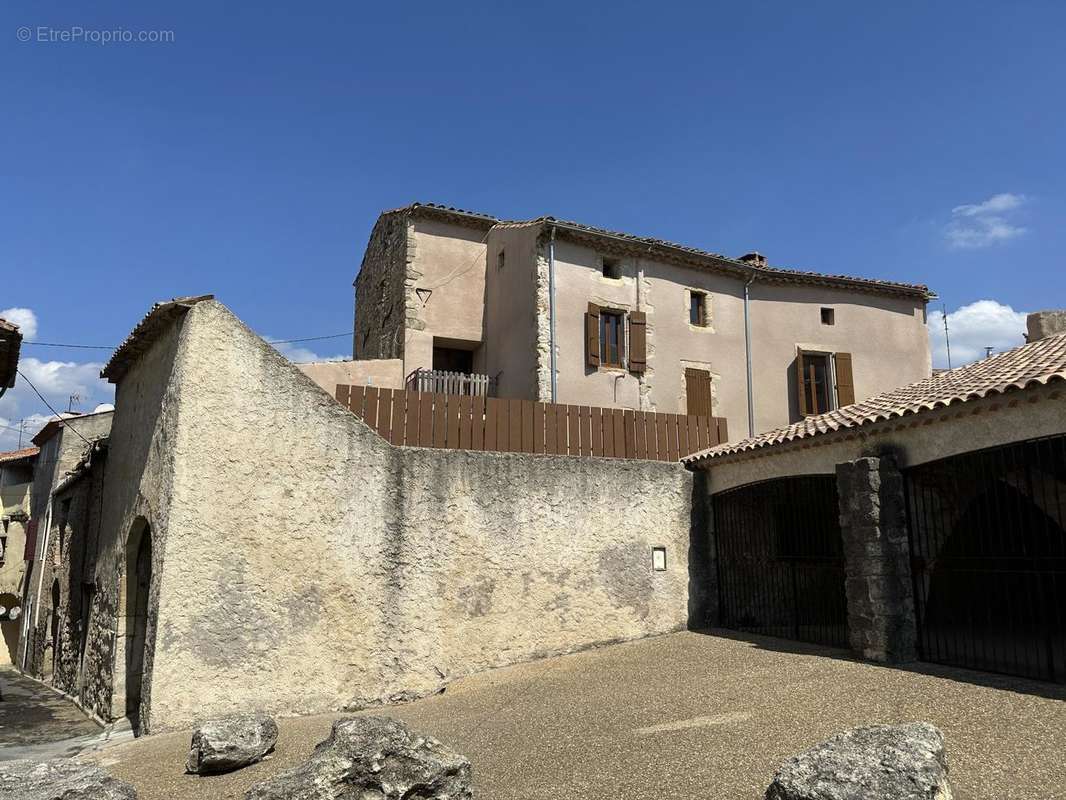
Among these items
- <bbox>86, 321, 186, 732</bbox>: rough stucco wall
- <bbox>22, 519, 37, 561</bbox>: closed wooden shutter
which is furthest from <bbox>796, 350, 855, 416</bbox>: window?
<bbox>22, 519, 37, 561</bbox>: closed wooden shutter

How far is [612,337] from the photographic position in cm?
1717

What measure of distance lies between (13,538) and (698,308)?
20.7m

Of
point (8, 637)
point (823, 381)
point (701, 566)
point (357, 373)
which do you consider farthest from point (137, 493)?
point (823, 381)

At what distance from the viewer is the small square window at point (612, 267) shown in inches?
686

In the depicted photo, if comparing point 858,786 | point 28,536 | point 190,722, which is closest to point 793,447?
point 858,786

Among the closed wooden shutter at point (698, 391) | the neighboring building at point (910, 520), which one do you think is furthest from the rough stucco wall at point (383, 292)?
the neighboring building at point (910, 520)

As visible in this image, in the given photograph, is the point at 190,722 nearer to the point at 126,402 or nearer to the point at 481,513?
the point at 481,513

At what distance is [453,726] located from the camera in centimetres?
743

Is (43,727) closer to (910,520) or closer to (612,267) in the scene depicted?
(910,520)

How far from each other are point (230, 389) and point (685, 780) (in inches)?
262

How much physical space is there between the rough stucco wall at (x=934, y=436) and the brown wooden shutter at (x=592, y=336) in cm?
586

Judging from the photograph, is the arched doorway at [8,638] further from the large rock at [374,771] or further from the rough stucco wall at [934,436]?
the rough stucco wall at [934,436]

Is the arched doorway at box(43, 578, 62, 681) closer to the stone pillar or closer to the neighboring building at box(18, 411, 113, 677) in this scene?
the neighboring building at box(18, 411, 113, 677)

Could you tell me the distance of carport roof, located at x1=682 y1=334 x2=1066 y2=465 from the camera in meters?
Result: 7.59
